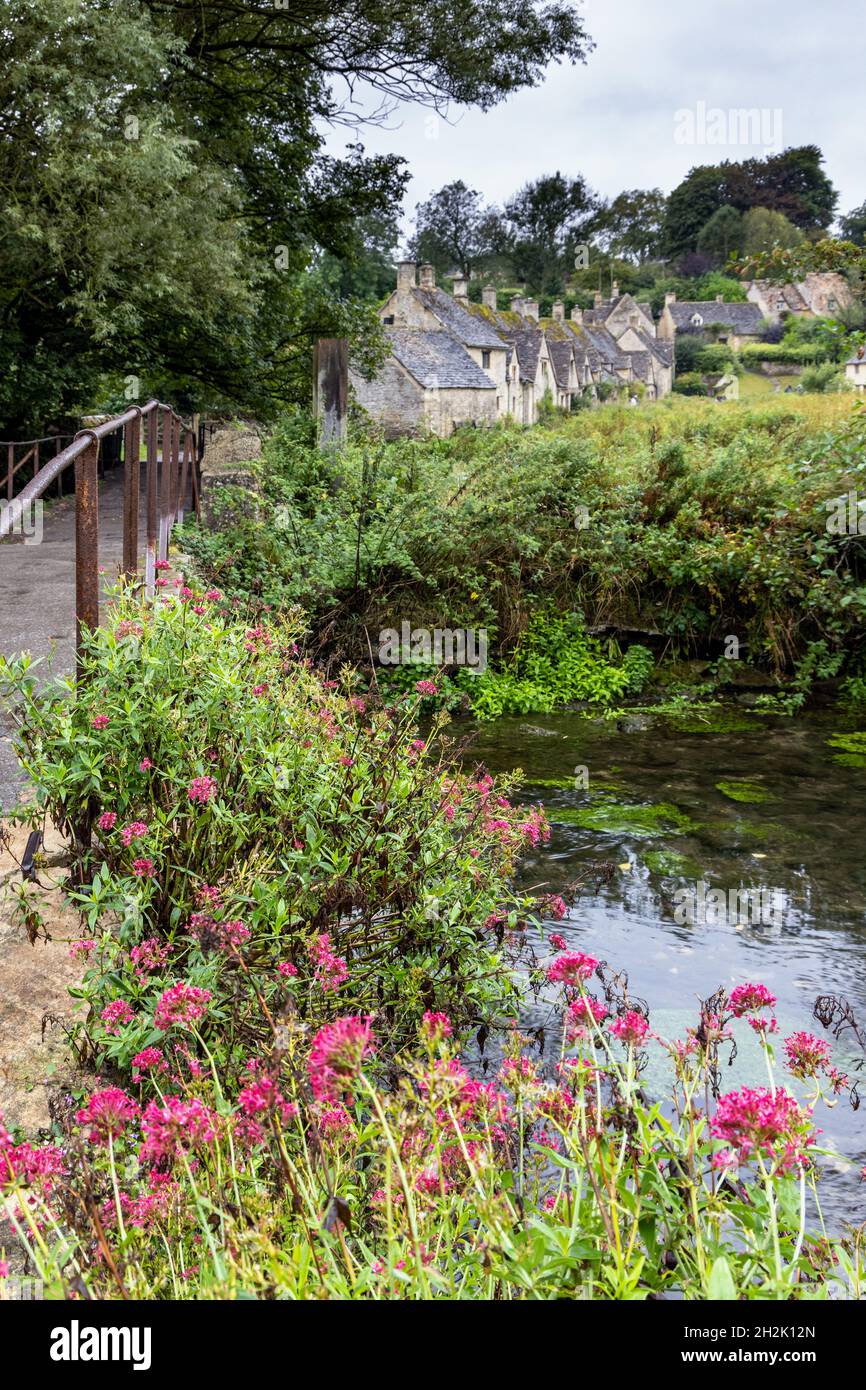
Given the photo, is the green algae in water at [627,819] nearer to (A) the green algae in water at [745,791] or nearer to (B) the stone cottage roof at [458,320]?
(A) the green algae in water at [745,791]

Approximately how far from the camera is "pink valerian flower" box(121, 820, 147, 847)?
10.1 ft

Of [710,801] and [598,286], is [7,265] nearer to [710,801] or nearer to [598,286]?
[710,801]

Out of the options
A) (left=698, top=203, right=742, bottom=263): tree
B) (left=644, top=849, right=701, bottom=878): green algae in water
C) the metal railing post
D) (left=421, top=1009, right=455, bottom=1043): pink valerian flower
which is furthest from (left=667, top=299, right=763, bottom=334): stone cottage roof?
(left=421, top=1009, right=455, bottom=1043): pink valerian flower

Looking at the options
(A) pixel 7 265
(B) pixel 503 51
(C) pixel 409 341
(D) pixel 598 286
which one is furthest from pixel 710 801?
(D) pixel 598 286

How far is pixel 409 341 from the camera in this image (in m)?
40.1

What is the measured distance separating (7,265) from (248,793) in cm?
1197

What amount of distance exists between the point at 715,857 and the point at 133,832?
4847 mm

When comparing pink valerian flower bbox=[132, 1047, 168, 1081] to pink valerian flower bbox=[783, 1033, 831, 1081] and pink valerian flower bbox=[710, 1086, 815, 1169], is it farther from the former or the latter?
pink valerian flower bbox=[783, 1033, 831, 1081]

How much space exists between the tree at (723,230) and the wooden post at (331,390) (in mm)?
87790

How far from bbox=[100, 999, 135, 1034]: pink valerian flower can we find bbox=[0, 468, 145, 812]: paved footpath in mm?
1199

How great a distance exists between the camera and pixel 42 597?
25.4 ft

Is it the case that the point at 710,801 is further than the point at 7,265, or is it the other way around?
the point at 7,265
